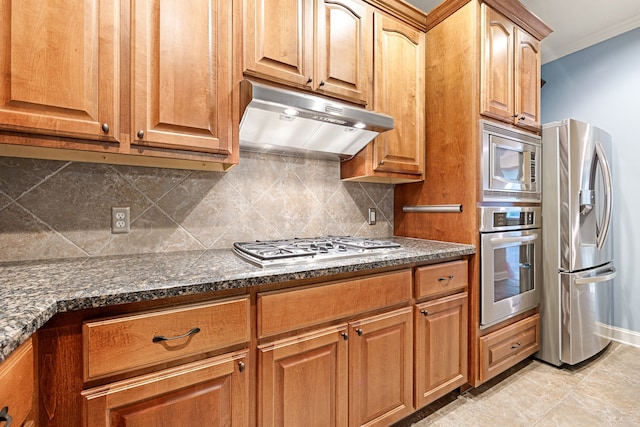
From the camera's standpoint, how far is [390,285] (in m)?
1.46

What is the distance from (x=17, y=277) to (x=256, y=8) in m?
1.44

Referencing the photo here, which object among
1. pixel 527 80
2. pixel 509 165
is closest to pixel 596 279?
pixel 509 165

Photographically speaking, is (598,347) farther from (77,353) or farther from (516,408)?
(77,353)

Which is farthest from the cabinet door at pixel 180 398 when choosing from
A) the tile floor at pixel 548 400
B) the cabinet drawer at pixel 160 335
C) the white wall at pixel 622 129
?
the white wall at pixel 622 129

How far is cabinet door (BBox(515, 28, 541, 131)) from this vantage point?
7.01 feet

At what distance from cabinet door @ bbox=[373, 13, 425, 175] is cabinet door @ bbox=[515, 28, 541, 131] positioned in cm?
70

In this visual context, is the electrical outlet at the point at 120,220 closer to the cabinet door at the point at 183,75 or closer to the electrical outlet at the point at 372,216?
the cabinet door at the point at 183,75

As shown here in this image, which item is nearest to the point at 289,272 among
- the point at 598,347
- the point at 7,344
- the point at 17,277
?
the point at 7,344

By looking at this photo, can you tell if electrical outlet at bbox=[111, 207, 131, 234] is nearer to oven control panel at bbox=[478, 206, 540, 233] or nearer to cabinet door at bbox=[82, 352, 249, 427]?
cabinet door at bbox=[82, 352, 249, 427]

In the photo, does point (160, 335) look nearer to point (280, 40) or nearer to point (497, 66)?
point (280, 40)

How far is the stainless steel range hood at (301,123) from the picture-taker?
4.38 feet

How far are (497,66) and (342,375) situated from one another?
2.12m

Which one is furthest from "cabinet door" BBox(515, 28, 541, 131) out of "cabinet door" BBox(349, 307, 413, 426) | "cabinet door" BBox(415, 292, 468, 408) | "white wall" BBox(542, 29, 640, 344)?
"cabinet door" BBox(349, 307, 413, 426)

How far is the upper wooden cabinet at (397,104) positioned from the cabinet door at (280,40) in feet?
1.63
